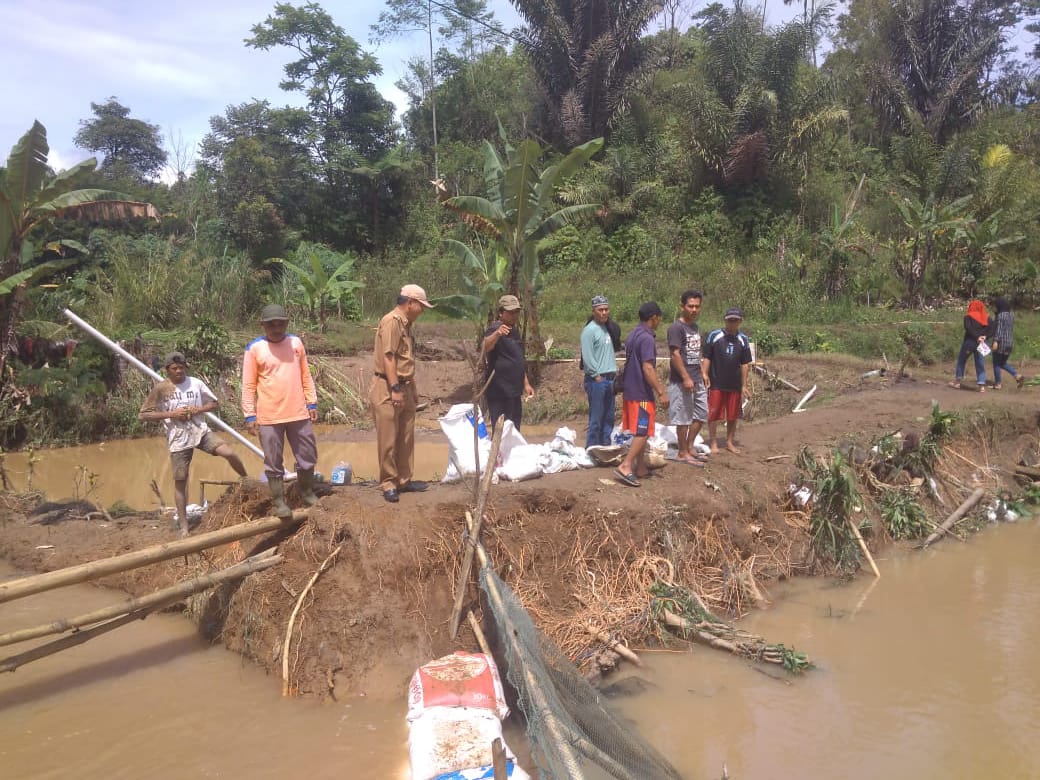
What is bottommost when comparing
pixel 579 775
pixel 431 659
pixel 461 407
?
pixel 431 659

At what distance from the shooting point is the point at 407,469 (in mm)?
6184

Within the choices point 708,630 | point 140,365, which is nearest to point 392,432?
point 708,630

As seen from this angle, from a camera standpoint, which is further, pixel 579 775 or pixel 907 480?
pixel 907 480

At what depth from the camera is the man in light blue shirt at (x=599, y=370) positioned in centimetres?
725

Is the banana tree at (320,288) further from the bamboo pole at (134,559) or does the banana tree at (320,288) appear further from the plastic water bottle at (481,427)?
the bamboo pole at (134,559)

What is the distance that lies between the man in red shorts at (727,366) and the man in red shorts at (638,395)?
103 cm

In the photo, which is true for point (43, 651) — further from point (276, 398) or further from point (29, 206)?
point (29, 206)

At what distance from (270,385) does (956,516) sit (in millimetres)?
6909

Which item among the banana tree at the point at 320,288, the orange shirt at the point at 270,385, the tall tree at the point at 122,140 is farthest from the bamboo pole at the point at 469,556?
the tall tree at the point at 122,140

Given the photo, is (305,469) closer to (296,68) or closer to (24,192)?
(24,192)

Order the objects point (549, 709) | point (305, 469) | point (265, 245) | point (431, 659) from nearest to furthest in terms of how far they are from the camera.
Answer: point (549, 709)
point (431, 659)
point (305, 469)
point (265, 245)

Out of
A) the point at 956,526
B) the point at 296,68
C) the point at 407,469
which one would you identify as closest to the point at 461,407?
the point at 407,469

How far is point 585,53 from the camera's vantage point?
24.4 meters

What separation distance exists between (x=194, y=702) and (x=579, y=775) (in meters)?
3.23
